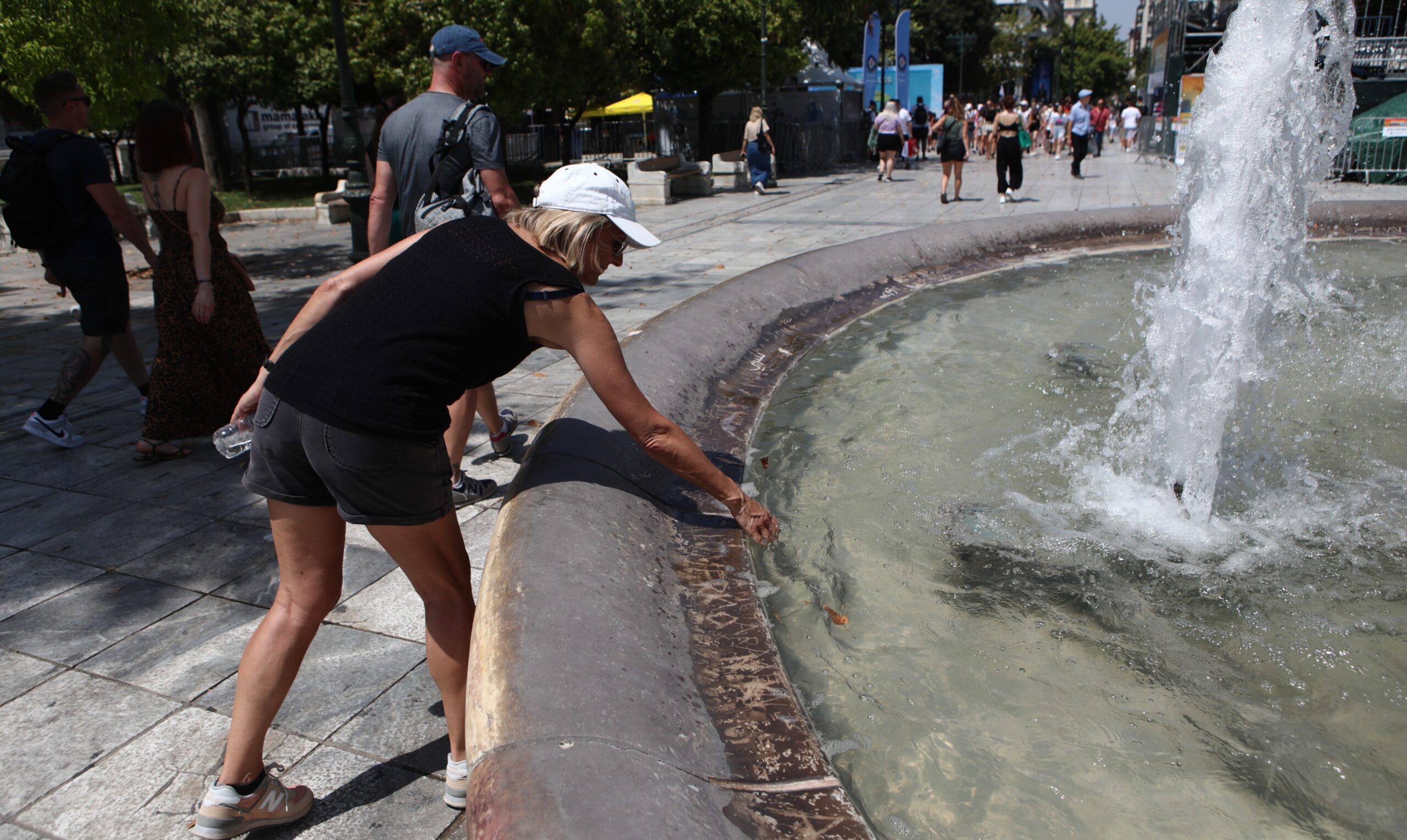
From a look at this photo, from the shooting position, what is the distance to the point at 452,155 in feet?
12.7

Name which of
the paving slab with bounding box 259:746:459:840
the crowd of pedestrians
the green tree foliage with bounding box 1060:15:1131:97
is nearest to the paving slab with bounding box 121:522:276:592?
the paving slab with bounding box 259:746:459:840

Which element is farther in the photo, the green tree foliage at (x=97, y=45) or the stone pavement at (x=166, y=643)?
the green tree foliage at (x=97, y=45)

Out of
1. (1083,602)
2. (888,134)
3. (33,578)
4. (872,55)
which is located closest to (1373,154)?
(888,134)

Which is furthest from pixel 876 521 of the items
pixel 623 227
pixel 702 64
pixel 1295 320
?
pixel 702 64

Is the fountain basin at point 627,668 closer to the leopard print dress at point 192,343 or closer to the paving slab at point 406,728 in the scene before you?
the paving slab at point 406,728

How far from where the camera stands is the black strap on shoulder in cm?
215

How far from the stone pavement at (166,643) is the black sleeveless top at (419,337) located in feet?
3.21

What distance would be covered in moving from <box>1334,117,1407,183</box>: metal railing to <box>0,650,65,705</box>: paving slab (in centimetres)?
2037

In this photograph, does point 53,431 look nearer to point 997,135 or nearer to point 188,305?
point 188,305

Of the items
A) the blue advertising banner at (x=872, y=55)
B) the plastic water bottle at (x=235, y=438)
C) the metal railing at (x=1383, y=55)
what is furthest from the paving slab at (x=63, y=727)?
the metal railing at (x=1383, y=55)

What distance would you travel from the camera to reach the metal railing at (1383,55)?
21531 mm

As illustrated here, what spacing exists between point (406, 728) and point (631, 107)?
30225 mm

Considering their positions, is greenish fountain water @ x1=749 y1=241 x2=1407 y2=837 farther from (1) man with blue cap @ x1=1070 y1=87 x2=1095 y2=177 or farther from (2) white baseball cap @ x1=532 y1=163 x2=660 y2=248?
(1) man with blue cap @ x1=1070 y1=87 x2=1095 y2=177

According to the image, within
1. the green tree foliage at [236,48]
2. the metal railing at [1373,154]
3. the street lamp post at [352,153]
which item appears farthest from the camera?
the green tree foliage at [236,48]
